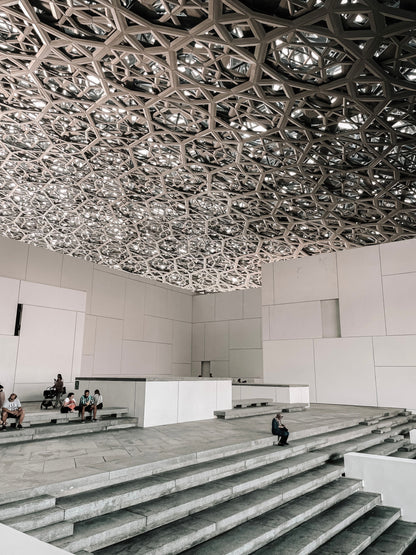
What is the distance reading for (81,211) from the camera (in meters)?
23.5

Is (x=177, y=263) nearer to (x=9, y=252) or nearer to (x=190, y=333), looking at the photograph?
(x=190, y=333)

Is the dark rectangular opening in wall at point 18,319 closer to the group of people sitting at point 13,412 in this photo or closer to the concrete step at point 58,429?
the concrete step at point 58,429

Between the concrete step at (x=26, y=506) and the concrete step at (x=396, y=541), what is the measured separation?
401cm

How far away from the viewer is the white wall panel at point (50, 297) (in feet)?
52.5

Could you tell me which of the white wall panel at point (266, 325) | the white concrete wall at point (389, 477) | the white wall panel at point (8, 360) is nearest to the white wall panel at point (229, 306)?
the white wall panel at point (266, 325)

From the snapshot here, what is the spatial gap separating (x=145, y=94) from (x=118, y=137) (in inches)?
124

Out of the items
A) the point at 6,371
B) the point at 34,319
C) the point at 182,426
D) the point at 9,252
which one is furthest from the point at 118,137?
the point at 182,426

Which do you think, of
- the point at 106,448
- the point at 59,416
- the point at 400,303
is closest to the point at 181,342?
the point at 400,303

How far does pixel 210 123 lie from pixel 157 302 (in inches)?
528

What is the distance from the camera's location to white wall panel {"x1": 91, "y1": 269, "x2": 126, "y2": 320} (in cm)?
2202

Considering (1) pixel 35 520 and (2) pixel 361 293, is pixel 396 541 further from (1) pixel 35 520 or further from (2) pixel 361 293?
(2) pixel 361 293

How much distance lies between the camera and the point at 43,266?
19281mm

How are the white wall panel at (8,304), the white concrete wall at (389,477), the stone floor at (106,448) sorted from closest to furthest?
the stone floor at (106,448) < the white concrete wall at (389,477) < the white wall panel at (8,304)

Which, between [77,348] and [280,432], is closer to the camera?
[280,432]
